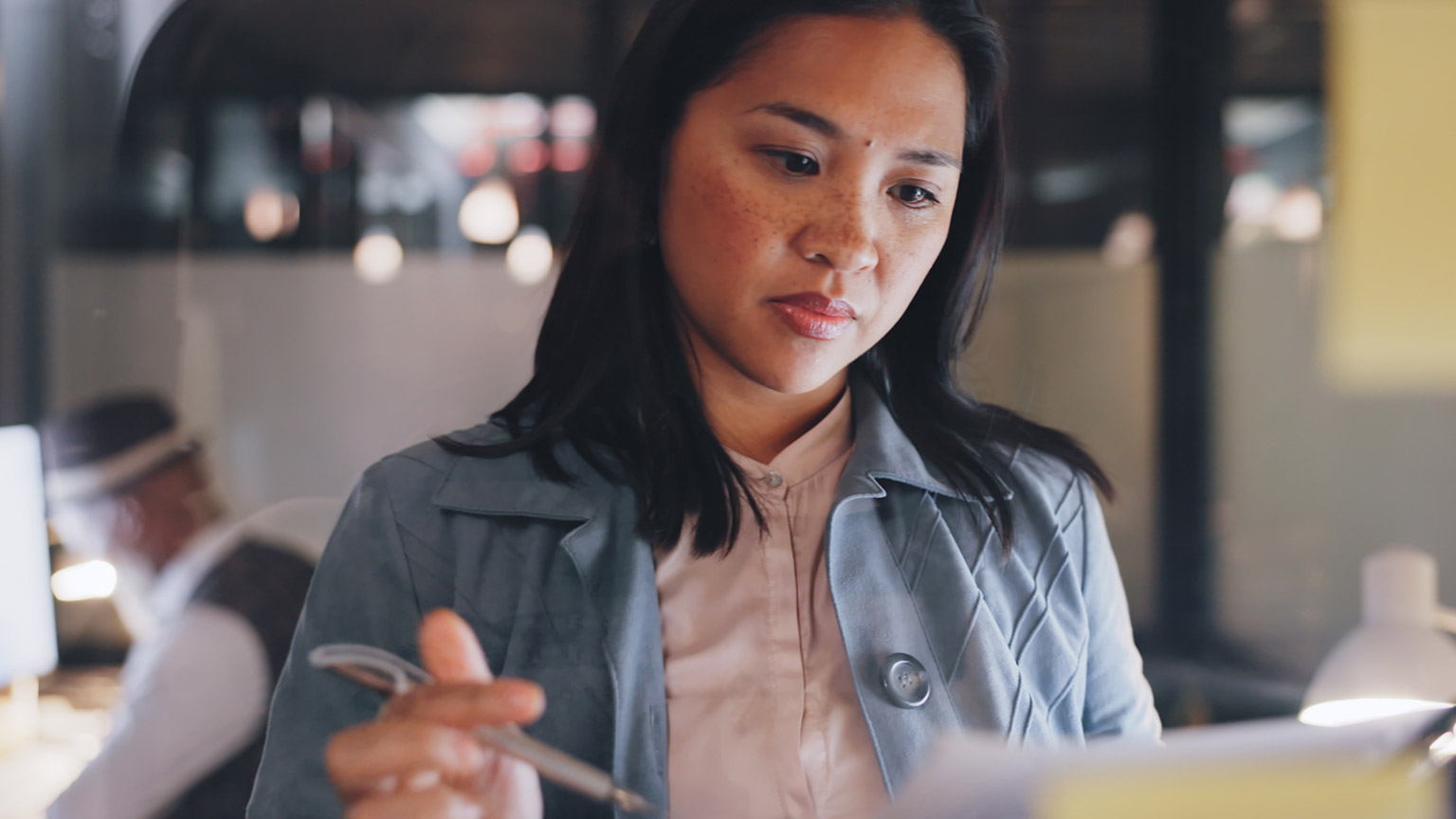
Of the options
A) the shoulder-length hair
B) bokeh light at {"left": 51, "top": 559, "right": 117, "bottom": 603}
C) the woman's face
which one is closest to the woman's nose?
the woman's face

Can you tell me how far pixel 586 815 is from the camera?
2.58 ft

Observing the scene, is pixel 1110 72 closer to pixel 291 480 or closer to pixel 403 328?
pixel 403 328

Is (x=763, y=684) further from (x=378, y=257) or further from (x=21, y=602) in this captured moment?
(x=21, y=602)

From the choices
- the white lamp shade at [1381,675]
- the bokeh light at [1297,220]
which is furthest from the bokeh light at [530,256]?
the white lamp shade at [1381,675]

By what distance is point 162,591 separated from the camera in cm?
99

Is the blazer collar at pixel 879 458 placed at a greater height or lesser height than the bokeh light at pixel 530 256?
lesser

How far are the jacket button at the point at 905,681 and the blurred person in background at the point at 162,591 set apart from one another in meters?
0.59

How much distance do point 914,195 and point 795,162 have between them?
0.11 meters

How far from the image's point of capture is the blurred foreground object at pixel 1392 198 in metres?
0.82

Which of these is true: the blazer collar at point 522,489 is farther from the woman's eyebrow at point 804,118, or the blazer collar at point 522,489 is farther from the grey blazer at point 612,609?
the woman's eyebrow at point 804,118

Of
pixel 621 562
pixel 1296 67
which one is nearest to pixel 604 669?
pixel 621 562

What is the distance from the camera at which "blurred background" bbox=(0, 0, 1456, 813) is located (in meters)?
0.99

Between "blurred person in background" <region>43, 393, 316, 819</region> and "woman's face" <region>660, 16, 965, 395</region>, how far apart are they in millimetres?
511

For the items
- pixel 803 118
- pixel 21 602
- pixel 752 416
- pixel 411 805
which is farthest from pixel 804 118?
pixel 21 602
